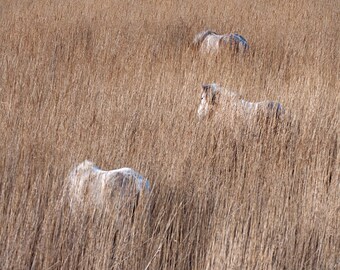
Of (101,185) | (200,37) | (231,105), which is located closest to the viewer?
(101,185)

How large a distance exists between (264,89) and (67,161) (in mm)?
2548

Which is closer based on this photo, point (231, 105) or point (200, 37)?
point (231, 105)

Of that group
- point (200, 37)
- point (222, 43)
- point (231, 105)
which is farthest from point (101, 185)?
point (200, 37)

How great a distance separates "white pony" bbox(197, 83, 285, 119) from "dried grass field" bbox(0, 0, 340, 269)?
12 cm

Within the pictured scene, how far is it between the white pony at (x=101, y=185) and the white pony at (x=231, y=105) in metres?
1.45

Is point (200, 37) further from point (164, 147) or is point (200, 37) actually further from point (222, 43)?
point (164, 147)

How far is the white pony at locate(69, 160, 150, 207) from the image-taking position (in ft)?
9.95

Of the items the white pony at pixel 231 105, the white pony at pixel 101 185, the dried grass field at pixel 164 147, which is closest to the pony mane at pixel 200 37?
the dried grass field at pixel 164 147

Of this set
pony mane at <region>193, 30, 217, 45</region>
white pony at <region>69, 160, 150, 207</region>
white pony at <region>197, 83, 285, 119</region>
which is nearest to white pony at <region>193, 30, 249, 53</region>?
pony mane at <region>193, 30, 217, 45</region>

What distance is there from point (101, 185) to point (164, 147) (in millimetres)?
924

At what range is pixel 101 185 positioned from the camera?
309 cm

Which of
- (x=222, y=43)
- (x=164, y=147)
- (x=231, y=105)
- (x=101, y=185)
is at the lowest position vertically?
(x=101, y=185)

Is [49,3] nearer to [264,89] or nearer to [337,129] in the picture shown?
[264,89]

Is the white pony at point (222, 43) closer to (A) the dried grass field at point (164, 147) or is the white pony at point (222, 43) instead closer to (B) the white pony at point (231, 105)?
(A) the dried grass field at point (164, 147)
